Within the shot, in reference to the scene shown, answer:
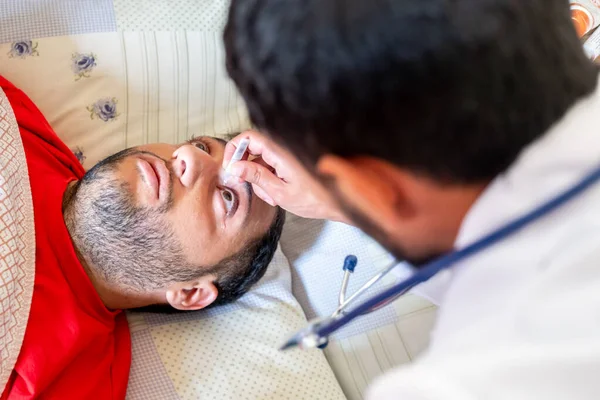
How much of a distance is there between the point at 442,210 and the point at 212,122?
115 centimetres

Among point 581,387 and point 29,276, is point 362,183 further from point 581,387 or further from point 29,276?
point 29,276

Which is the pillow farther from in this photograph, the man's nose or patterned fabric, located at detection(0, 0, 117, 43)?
patterned fabric, located at detection(0, 0, 117, 43)

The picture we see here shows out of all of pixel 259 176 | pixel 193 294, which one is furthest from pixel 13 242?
pixel 259 176

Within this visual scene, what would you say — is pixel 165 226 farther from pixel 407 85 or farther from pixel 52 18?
pixel 407 85

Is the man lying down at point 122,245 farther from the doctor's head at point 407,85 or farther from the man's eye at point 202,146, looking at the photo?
the doctor's head at point 407,85

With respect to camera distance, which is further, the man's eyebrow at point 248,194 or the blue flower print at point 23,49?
the blue flower print at point 23,49

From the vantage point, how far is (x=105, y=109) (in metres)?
1.50

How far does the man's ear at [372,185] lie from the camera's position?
21.1 inches

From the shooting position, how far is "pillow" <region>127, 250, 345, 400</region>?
4.13 feet

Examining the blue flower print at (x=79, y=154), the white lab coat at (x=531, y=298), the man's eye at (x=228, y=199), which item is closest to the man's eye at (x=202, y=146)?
the man's eye at (x=228, y=199)

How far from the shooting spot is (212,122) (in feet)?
5.38

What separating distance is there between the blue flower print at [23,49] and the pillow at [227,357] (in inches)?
28.1

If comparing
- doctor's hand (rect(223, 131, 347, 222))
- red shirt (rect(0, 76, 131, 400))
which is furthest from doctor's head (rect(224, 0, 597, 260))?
red shirt (rect(0, 76, 131, 400))

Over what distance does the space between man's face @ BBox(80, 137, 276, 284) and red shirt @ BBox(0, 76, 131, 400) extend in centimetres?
11
